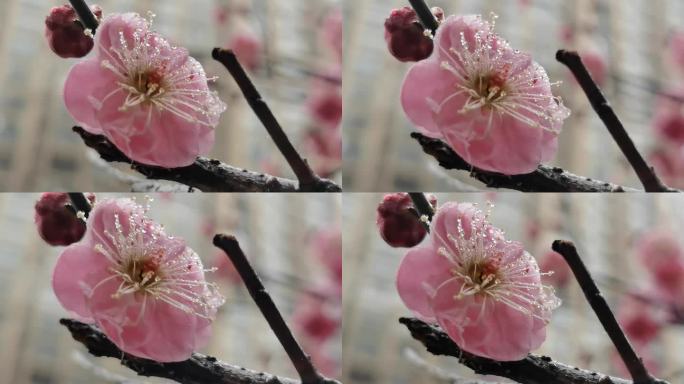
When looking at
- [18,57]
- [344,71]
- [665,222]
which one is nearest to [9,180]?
[18,57]

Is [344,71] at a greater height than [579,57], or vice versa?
[579,57]

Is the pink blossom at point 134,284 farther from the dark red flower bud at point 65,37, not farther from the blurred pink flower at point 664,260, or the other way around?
the blurred pink flower at point 664,260

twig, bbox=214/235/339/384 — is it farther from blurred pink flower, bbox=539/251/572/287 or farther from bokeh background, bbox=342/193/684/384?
blurred pink flower, bbox=539/251/572/287

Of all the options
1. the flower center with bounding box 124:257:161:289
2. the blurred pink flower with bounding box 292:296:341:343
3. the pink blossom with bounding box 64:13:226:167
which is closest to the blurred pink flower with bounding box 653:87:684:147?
the blurred pink flower with bounding box 292:296:341:343

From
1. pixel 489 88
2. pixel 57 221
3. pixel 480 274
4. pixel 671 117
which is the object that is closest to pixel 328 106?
pixel 489 88

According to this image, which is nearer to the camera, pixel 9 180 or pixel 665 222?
pixel 9 180

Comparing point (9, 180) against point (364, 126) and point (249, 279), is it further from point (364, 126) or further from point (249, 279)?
point (364, 126)
